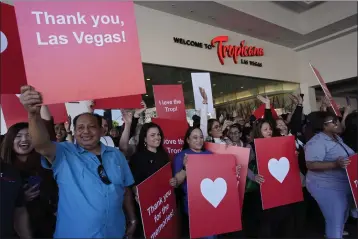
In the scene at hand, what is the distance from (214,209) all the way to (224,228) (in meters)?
0.16

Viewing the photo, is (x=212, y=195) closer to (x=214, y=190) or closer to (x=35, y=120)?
(x=214, y=190)

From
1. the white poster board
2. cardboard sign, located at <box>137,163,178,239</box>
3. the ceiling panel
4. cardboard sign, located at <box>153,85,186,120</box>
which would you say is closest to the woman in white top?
the white poster board

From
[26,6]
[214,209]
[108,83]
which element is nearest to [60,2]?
[26,6]

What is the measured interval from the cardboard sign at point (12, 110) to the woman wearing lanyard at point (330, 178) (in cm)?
235

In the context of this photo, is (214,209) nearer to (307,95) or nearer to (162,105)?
(162,105)

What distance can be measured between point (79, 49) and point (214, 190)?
4.58 feet

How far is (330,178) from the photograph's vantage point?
249 cm

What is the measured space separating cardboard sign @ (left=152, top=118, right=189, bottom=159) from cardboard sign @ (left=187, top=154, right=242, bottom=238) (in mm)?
847

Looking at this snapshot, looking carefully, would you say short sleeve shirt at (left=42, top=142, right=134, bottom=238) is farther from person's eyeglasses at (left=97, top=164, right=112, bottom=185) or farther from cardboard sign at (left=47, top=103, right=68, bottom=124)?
cardboard sign at (left=47, top=103, right=68, bottom=124)

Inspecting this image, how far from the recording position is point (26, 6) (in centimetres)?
135

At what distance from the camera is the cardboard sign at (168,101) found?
350 centimetres

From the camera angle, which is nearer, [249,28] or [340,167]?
[340,167]

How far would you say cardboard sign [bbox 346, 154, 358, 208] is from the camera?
2317 millimetres

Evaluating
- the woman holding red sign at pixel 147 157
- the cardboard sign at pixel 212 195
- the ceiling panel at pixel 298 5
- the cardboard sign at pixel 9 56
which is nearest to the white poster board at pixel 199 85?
the woman holding red sign at pixel 147 157
